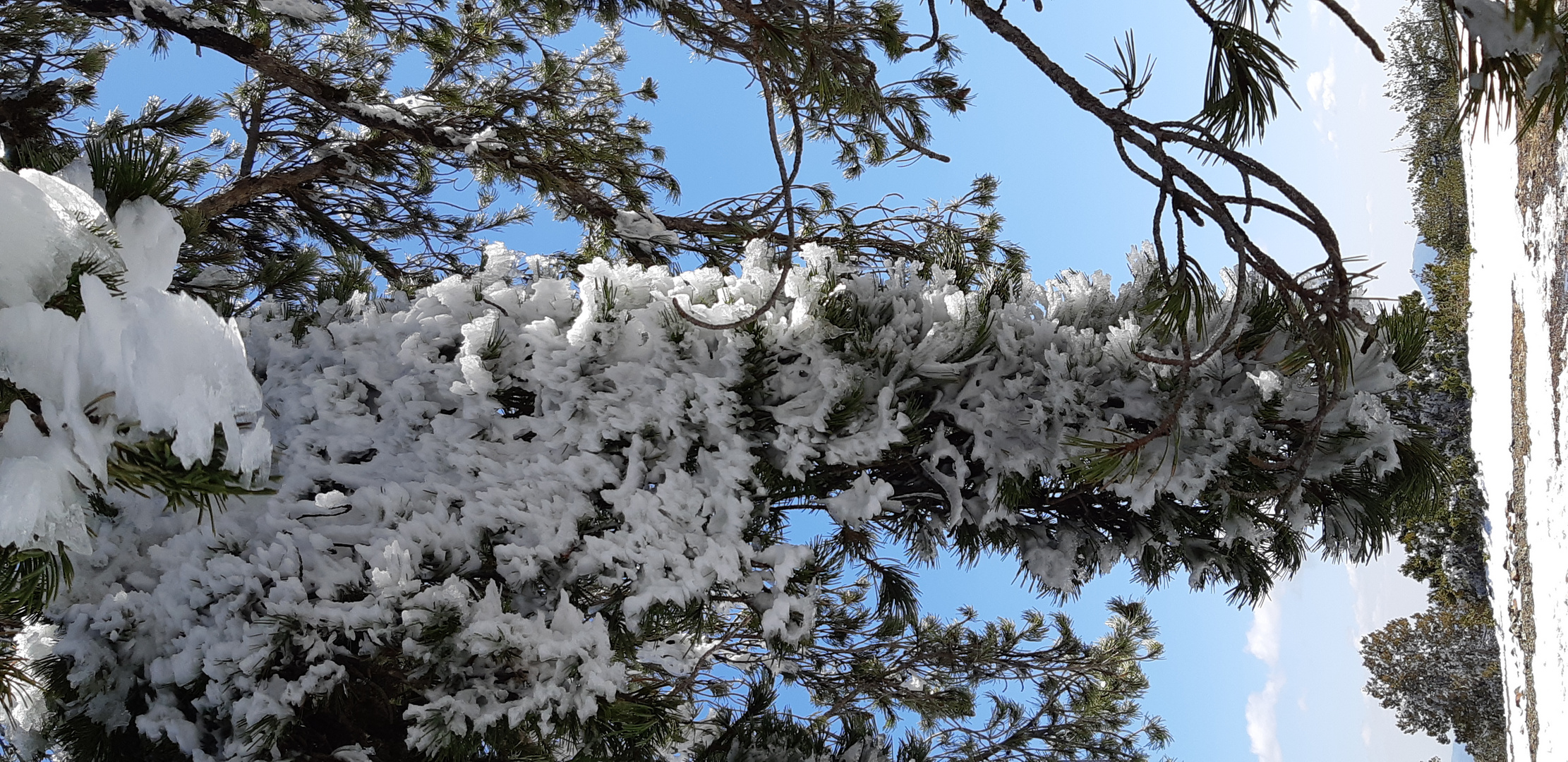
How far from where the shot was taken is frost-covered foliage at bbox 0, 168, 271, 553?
915mm

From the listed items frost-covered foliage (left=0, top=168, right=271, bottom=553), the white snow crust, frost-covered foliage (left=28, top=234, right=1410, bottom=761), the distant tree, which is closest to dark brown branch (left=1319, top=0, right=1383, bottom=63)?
frost-covered foliage (left=28, top=234, right=1410, bottom=761)

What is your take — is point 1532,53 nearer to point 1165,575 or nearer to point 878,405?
point 878,405

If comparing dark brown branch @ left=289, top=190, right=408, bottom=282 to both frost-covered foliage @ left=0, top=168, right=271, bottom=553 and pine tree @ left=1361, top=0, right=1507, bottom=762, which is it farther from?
pine tree @ left=1361, top=0, right=1507, bottom=762

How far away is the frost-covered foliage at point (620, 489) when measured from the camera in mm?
2314

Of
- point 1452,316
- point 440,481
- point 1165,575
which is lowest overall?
point 440,481

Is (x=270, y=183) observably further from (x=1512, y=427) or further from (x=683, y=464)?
(x=1512, y=427)

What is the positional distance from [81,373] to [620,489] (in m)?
1.74

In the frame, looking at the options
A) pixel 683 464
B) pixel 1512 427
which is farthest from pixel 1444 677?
pixel 683 464

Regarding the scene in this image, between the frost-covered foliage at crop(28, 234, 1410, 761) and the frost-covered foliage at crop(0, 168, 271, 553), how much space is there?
1.46m

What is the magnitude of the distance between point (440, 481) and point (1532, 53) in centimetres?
293

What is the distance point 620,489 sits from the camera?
261 cm

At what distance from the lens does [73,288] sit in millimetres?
995

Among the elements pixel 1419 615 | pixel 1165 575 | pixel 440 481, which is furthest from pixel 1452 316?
pixel 440 481

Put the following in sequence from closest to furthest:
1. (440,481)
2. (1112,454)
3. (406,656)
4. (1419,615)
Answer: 1. (1112,454)
2. (406,656)
3. (440,481)
4. (1419,615)
